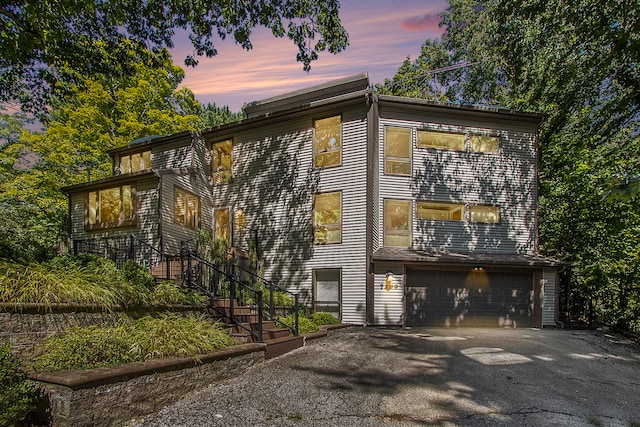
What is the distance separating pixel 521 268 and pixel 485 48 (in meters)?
16.7

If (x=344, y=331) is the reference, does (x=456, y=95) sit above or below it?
above

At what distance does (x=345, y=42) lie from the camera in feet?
37.3

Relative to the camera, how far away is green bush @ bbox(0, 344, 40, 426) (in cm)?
352

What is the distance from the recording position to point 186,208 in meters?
14.9

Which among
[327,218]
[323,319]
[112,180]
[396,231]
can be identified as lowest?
[323,319]

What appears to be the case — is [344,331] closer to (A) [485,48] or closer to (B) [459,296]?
(B) [459,296]

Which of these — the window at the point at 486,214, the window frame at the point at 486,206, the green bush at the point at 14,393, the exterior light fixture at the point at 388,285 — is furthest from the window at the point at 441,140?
the green bush at the point at 14,393

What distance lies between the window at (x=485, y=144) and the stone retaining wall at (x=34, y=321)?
46.1 feet

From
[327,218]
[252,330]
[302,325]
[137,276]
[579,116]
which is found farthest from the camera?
[579,116]

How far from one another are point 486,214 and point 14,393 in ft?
47.9

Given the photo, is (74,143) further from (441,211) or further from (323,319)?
(441,211)

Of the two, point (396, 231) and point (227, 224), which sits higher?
point (227, 224)

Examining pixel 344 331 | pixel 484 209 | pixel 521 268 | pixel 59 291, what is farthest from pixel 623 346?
pixel 59 291

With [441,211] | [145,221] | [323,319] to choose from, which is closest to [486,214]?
[441,211]
